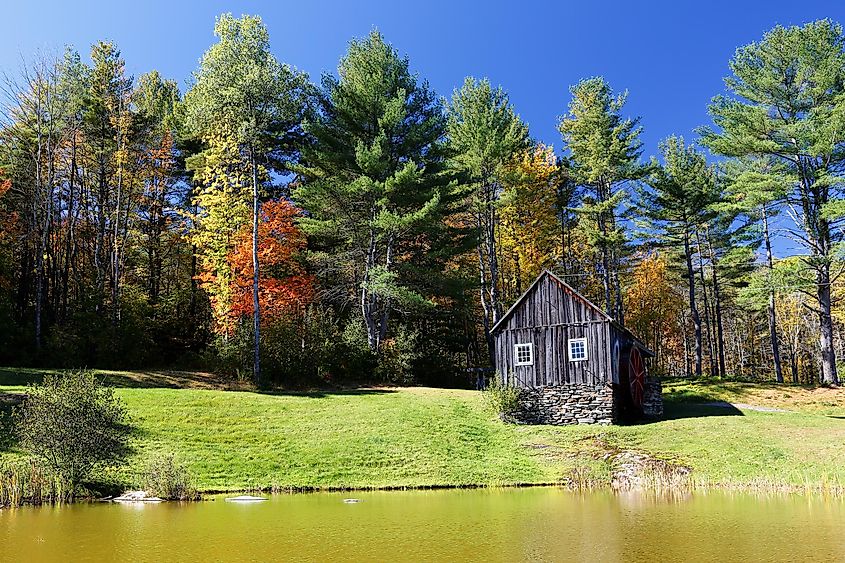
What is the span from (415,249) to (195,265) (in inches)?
546

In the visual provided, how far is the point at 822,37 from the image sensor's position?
32469 millimetres

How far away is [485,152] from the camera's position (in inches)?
1431

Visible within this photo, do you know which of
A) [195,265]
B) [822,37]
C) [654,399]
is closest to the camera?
[654,399]

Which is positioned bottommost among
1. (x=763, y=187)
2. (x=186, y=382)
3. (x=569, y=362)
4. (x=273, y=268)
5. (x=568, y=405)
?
(x=568, y=405)

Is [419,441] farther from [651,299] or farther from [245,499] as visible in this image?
[651,299]

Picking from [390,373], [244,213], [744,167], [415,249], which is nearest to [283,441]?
[390,373]

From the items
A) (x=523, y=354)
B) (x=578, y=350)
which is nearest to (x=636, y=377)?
(x=578, y=350)

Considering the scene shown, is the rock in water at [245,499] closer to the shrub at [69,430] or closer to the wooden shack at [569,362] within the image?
the shrub at [69,430]

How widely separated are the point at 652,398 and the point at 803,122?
639 inches

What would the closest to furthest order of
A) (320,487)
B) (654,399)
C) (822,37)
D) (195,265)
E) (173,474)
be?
(173,474) → (320,487) → (654,399) → (822,37) → (195,265)

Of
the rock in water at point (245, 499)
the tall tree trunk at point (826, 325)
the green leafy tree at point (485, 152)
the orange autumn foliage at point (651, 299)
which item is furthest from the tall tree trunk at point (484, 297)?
the rock in water at point (245, 499)

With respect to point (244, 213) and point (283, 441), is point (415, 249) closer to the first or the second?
point (244, 213)

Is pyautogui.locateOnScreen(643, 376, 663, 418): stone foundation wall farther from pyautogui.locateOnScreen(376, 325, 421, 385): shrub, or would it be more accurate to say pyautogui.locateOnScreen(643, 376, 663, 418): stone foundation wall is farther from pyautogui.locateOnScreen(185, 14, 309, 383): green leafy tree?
pyautogui.locateOnScreen(185, 14, 309, 383): green leafy tree

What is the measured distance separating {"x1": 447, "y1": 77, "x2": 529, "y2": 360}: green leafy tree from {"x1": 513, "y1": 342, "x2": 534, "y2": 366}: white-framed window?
21.3 feet
